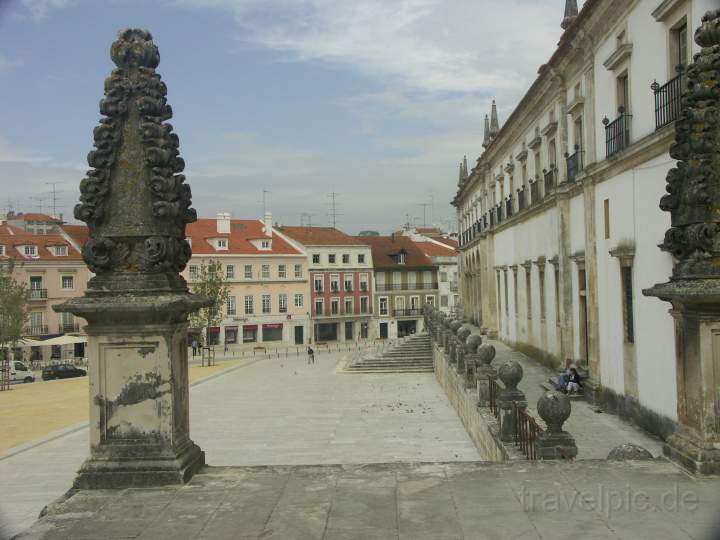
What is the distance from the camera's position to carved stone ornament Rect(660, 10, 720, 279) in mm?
5055

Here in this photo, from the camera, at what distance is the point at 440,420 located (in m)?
19.0

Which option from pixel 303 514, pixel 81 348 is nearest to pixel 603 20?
pixel 303 514

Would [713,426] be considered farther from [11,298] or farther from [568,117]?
[11,298]

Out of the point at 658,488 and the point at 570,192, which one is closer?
the point at 658,488

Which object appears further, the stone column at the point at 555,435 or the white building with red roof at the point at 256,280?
the white building with red roof at the point at 256,280

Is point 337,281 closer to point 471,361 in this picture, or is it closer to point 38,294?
point 38,294

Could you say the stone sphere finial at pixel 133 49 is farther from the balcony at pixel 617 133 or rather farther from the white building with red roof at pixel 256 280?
the white building with red roof at pixel 256 280

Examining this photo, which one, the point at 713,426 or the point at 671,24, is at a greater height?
the point at 671,24

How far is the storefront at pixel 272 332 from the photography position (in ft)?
192

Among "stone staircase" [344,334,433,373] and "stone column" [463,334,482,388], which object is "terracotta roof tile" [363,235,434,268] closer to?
Result: "stone staircase" [344,334,433,373]

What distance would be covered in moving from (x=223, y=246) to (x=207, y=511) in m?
54.4

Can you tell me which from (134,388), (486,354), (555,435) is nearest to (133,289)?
→ (134,388)

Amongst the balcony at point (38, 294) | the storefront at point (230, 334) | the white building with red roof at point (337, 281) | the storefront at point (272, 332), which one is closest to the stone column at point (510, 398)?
the balcony at point (38, 294)

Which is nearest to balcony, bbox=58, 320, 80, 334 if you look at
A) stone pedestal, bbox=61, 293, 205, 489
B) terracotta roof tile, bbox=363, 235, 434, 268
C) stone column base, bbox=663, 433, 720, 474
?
terracotta roof tile, bbox=363, 235, 434, 268
